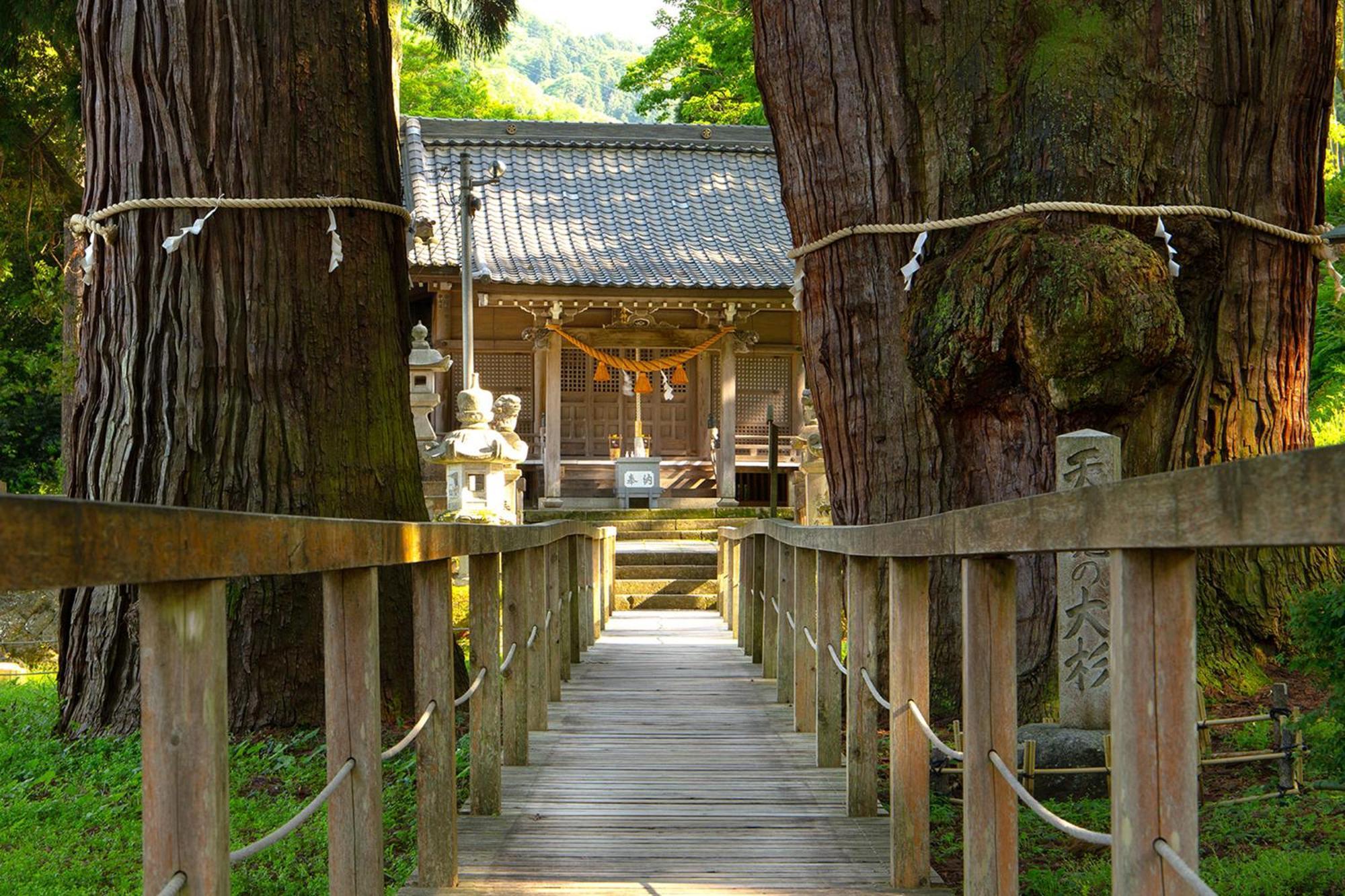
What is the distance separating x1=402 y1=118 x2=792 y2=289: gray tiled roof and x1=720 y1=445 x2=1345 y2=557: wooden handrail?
15.5m

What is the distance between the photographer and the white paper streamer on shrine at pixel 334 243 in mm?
5141

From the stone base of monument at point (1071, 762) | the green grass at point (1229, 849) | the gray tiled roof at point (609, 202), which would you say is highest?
the gray tiled roof at point (609, 202)

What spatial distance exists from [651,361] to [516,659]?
14.9m

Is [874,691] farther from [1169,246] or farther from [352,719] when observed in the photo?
[1169,246]

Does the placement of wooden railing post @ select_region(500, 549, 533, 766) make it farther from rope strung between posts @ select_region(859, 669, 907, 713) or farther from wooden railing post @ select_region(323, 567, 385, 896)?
wooden railing post @ select_region(323, 567, 385, 896)

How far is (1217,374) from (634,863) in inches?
122

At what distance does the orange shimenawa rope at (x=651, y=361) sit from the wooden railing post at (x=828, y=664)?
14.4 meters

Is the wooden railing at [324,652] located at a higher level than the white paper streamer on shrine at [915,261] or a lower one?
lower

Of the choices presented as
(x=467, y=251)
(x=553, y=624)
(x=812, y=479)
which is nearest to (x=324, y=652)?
(x=553, y=624)

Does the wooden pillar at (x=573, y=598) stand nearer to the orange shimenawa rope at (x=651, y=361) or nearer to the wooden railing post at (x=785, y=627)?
the wooden railing post at (x=785, y=627)

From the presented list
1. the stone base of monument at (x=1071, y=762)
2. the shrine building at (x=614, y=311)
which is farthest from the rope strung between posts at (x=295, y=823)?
the shrine building at (x=614, y=311)

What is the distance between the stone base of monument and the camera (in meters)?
4.12

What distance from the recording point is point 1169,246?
5.05m

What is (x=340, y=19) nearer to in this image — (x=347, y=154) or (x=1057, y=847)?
(x=347, y=154)
